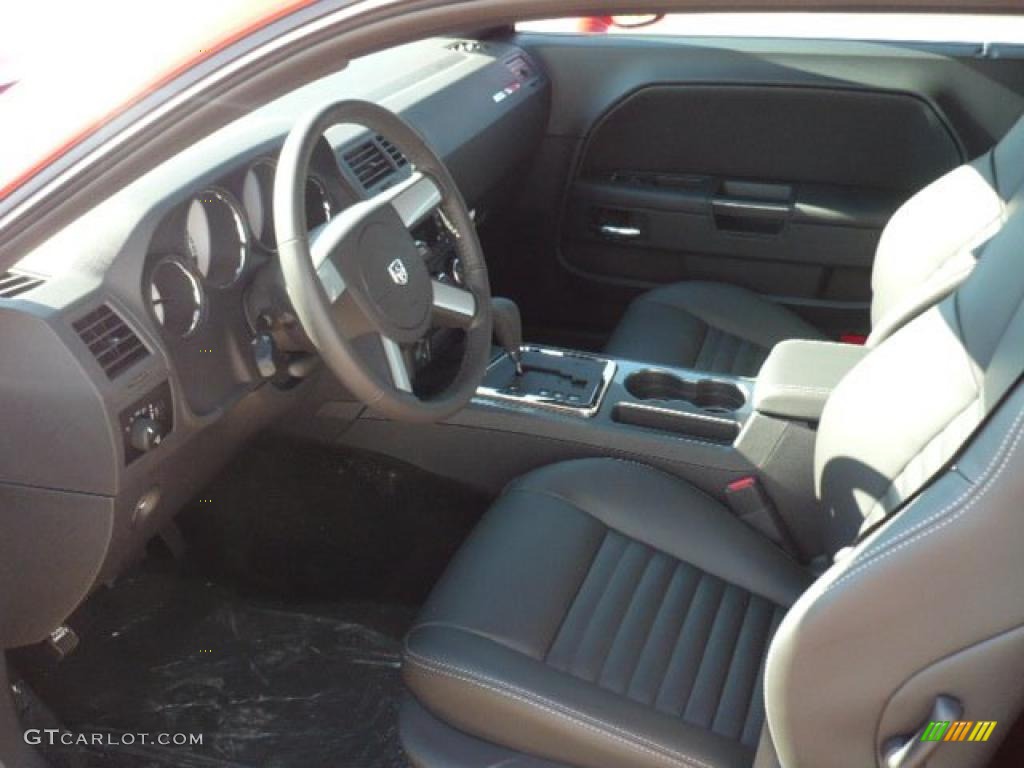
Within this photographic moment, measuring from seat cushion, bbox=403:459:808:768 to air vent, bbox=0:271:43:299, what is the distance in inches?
26.4

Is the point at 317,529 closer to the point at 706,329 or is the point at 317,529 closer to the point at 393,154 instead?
the point at 393,154

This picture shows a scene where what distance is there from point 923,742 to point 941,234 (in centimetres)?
100

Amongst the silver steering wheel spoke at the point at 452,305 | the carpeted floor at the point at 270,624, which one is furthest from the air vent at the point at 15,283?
the carpeted floor at the point at 270,624

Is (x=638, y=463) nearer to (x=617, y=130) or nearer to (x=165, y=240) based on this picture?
(x=165, y=240)

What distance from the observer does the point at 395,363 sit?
163 cm

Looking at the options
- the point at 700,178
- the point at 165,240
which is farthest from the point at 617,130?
the point at 165,240

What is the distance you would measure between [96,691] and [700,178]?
184cm

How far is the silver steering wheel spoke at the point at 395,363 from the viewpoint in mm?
1618

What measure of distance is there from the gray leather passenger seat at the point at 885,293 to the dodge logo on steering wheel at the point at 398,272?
772 mm

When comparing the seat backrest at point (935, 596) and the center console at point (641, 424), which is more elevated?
the seat backrest at point (935, 596)

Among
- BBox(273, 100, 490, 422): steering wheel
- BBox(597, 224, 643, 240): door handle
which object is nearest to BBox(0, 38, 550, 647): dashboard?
BBox(273, 100, 490, 422): steering wheel

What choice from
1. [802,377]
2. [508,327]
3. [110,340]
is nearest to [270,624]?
[508,327]

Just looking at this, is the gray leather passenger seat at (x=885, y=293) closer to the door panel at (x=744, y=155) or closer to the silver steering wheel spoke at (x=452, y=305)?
the door panel at (x=744, y=155)

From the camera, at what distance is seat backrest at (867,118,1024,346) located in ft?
6.04
